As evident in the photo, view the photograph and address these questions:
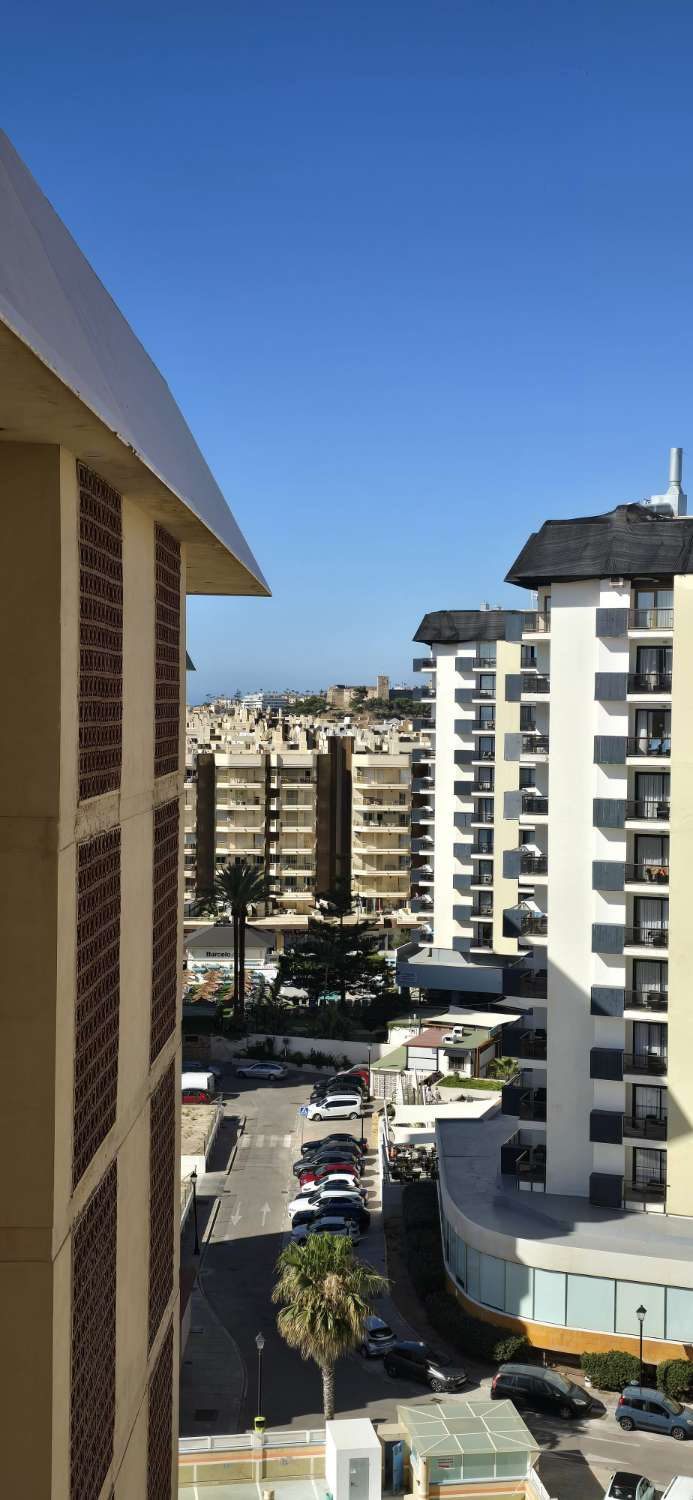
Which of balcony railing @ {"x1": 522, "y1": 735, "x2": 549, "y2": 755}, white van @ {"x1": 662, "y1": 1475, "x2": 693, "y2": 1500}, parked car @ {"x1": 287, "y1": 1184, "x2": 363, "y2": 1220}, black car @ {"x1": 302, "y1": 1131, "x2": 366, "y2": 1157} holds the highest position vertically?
balcony railing @ {"x1": 522, "y1": 735, "x2": 549, "y2": 755}

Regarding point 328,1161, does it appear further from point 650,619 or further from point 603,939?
point 650,619

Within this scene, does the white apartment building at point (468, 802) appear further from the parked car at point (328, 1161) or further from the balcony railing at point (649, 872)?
the balcony railing at point (649, 872)

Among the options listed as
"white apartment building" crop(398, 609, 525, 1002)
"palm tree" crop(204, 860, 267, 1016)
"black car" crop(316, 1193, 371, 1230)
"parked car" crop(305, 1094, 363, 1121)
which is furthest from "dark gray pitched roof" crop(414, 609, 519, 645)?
"black car" crop(316, 1193, 371, 1230)

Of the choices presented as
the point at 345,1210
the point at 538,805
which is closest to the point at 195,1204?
the point at 345,1210

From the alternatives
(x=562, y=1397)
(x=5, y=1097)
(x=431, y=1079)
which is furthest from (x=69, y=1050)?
(x=431, y=1079)

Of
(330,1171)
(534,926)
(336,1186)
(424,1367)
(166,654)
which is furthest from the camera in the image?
(330,1171)

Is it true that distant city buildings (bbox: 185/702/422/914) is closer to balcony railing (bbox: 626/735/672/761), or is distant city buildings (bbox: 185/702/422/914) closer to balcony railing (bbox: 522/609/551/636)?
balcony railing (bbox: 522/609/551/636)

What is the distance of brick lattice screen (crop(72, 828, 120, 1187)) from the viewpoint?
286 inches

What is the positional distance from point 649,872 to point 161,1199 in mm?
19359

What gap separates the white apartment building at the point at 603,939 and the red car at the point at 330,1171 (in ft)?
32.4

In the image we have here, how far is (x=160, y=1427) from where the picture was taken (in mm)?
11375

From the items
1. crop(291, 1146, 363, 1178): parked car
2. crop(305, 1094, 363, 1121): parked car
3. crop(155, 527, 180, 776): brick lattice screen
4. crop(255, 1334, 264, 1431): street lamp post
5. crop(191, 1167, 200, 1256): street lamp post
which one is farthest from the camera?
crop(305, 1094, 363, 1121): parked car

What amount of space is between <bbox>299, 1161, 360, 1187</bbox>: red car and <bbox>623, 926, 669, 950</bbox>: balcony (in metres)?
14.7

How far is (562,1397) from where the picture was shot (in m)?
25.3
